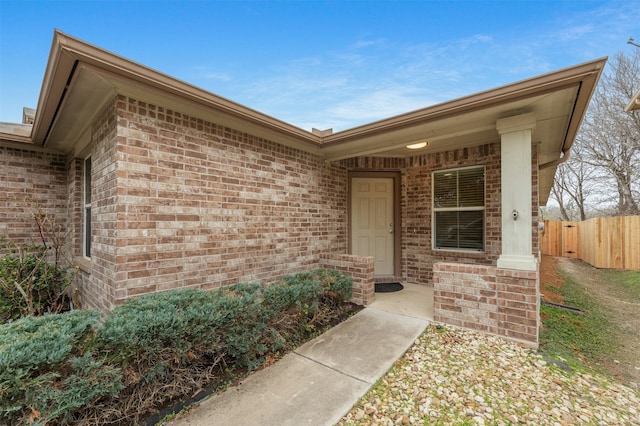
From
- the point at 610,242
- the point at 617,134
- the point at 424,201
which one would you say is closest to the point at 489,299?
the point at 424,201

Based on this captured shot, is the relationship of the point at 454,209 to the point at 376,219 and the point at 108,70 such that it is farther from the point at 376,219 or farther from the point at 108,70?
the point at 108,70

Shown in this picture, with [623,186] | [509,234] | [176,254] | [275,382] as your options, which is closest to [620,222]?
[623,186]

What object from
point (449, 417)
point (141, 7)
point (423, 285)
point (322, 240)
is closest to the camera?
point (449, 417)

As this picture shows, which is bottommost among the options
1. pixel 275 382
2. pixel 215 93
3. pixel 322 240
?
pixel 275 382

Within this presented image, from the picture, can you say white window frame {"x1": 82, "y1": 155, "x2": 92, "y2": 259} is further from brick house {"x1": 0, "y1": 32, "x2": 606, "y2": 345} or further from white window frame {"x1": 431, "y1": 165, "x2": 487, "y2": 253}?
white window frame {"x1": 431, "y1": 165, "x2": 487, "y2": 253}

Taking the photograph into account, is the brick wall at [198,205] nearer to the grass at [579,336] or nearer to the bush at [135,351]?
the bush at [135,351]

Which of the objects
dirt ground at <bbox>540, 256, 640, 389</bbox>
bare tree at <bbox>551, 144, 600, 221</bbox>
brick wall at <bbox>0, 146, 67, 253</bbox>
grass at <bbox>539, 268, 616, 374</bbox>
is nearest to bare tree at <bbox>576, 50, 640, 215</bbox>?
bare tree at <bbox>551, 144, 600, 221</bbox>

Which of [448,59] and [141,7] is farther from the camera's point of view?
[448,59]

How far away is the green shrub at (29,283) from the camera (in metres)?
3.53

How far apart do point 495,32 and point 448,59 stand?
3.17 ft

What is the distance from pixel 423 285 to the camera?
5.64 metres

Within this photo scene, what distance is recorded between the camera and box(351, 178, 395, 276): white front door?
5996mm

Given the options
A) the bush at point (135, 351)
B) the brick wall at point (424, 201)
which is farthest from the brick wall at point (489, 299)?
the bush at point (135, 351)

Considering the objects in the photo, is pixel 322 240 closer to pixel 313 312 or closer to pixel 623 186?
pixel 313 312
